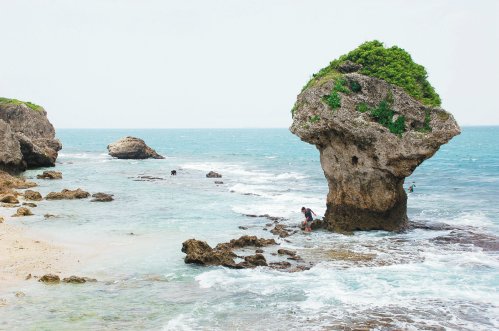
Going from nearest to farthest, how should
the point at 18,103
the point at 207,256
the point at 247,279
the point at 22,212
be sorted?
1. the point at 247,279
2. the point at 207,256
3. the point at 22,212
4. the point at 18,103

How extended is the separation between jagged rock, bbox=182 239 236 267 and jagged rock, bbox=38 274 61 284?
17.7 feet

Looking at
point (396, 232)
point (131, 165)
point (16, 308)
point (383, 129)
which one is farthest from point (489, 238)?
point (131, 165)

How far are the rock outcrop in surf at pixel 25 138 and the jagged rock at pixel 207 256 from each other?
33055mm

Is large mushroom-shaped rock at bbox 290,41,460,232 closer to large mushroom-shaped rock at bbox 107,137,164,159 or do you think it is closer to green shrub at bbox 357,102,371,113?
green shrub at bbox 357,102,371,113

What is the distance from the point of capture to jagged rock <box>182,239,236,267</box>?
71.7 ft

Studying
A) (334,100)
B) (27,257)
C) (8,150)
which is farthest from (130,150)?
(27,257)

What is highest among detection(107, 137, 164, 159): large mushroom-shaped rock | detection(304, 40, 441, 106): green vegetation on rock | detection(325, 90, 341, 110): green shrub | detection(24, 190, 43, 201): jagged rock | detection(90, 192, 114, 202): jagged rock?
detection(304, 40, 441, 106): green vegetation on rock

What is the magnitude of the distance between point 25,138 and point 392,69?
43.1 metres

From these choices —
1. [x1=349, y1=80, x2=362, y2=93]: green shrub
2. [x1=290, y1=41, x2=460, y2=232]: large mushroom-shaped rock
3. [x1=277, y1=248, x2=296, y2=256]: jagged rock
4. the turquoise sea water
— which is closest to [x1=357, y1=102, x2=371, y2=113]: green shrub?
[x1=290, y1=41, x2=460, y2=232]: large mushroom-shaped rock

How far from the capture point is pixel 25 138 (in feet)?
184

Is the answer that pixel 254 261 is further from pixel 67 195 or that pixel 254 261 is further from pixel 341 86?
pixel 67 195

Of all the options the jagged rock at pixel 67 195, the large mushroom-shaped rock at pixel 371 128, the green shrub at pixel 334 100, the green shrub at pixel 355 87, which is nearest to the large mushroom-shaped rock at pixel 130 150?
the jagged rock at pixel 67 195

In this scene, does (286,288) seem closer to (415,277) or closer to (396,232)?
(415,277)

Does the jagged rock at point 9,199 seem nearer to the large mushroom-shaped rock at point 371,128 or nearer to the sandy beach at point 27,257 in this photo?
the sandy beach at point 27,257
